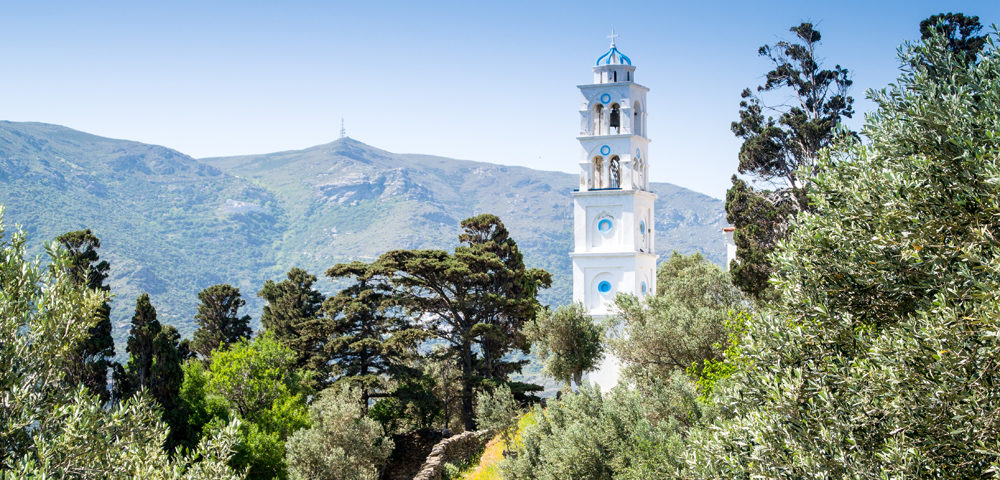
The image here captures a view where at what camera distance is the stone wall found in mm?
28906

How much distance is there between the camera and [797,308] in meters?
11.7

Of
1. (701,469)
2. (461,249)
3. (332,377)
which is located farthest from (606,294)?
(701,469)

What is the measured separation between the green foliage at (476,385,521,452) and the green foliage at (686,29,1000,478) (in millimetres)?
19112

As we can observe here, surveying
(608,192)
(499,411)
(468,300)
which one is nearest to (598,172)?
(608,192)

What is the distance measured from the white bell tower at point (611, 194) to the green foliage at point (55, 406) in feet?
97.6

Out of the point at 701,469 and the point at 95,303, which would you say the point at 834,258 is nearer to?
the point at 701,469

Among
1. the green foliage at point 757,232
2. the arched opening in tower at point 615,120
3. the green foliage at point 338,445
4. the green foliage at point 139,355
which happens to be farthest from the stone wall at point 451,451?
the arched opening in tower at point 615,120

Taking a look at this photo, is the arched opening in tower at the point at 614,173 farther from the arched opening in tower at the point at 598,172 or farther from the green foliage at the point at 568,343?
the green foliage at the point at 568,343

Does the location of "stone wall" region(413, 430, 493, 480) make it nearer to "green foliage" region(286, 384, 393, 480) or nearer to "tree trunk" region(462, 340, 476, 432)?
"green foliage" region(286, 384, 393, 480)

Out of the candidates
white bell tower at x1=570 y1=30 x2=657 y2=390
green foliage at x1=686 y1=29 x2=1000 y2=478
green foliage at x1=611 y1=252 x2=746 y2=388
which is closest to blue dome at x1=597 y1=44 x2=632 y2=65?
white bell tower at x1=570 y1=30 x2=657 y2=390

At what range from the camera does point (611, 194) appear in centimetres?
4178

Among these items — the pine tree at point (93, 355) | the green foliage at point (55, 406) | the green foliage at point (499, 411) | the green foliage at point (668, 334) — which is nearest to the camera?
the green foliage at point (55, 406)

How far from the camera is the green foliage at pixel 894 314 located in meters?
9.15

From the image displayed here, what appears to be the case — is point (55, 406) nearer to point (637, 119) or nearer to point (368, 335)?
point (368, 335)
